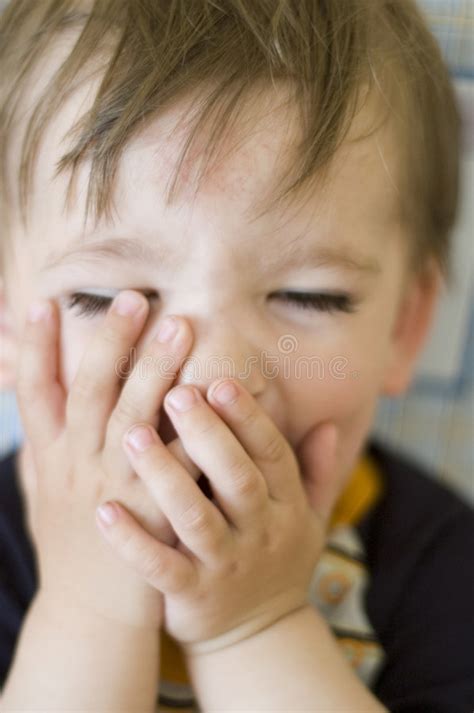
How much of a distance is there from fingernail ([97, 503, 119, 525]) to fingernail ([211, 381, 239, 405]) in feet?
0.44

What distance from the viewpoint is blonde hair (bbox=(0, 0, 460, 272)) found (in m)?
0.69

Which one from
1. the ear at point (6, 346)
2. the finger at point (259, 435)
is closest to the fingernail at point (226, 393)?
the finger at point (259, 435)

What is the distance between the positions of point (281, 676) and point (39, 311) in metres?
0.40

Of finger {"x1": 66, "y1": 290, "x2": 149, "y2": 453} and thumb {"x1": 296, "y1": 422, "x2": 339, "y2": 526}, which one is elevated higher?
finger {"x1": 66, "y1": 290, "x2": 149, "y2": 453}

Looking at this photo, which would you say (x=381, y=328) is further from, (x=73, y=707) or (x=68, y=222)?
(x=73, y=707)

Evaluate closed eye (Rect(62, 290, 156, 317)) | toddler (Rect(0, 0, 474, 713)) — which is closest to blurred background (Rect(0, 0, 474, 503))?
toddler (Rect(0, 0, 474, 713))

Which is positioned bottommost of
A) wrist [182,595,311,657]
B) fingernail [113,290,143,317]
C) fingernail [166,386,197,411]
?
wrist [182,595,311,657]

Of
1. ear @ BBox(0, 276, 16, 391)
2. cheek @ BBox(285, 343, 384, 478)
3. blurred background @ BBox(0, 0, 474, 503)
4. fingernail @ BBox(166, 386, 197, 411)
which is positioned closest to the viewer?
fingernail @ BBox(166, 386, 197, 411)

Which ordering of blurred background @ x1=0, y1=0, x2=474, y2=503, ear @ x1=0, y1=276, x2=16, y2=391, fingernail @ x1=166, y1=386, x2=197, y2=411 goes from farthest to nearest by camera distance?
blurred background @ x1=0, y1=0, x2=474, y2=503 → ear @ x1=0, y1=276, x2=16, y2=391 → fingernail @ x1=166, y1=386, x2=197, y2=411

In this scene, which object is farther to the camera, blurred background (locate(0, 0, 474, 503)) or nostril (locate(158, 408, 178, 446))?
blurred background (locate(0, 0, 474, 503))

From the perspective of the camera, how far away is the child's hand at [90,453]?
71 centimetres

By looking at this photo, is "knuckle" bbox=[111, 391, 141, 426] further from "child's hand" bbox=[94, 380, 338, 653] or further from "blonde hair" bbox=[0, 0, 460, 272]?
"blonde hair" bbox=[0, 0, 460, 272]

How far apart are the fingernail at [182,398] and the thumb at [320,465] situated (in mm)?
179

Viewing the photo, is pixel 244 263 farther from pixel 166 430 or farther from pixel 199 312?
pixel 166 430
